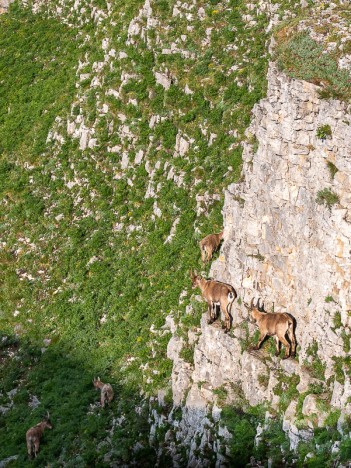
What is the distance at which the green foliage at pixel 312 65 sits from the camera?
2008 centimetres

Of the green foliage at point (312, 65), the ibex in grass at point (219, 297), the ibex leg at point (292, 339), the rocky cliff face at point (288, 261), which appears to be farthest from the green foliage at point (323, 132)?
the ibex in grass at point (219, 297)

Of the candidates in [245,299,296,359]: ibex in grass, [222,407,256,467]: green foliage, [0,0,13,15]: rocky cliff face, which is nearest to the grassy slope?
[245,299,296,359]: ibex in grass

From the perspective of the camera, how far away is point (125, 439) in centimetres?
2397

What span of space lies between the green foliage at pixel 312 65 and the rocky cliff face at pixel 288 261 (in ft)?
1.24

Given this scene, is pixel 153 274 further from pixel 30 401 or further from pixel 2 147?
pixel 2 147

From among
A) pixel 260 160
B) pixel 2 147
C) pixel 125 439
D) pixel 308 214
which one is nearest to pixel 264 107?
pixel 260 160

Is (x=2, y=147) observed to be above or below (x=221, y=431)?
below

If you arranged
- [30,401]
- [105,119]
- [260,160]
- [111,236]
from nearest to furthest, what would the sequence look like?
[260,160] → [30,401] → [111,236] → [105,119]

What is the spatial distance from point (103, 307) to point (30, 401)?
4.70m

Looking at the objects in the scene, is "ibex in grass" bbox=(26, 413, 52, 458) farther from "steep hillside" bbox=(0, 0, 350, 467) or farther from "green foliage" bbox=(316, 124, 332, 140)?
"green foliage" bbox=(316, 124, 332, 140)

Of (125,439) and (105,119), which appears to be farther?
(105,119)

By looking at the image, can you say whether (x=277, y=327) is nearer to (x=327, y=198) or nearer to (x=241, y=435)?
(x=241, y=435)

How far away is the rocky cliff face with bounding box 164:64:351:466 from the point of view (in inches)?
746

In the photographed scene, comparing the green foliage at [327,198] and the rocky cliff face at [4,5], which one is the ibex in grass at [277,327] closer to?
the green foliage at [327,198]
